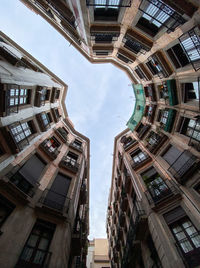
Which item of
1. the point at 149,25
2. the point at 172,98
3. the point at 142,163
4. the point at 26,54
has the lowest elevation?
the point at 142,163

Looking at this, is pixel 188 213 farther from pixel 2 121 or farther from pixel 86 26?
pixel 86 26

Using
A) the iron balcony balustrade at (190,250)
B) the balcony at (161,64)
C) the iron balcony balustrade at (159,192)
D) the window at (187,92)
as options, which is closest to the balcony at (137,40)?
the balcony at (161,64)

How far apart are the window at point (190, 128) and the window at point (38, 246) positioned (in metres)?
13.9

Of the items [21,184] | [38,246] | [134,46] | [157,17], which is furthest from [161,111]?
[38,246]

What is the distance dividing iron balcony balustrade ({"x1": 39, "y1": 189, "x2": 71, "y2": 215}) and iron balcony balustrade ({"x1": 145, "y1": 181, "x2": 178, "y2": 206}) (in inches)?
288

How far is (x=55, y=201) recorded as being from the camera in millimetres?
12469

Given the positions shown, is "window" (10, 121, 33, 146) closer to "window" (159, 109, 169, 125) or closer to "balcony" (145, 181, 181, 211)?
"balcony" (145, 181, 181, 211)

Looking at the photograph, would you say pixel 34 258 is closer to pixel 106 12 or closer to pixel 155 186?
pixel 155 186

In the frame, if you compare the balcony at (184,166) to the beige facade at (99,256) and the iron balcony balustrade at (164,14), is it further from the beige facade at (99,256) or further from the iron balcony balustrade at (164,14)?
the beige facade at (99,256)

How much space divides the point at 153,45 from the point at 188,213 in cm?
1501

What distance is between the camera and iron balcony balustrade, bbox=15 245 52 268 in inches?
312

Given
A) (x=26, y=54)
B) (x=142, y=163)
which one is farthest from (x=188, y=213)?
(x=26, y=54)

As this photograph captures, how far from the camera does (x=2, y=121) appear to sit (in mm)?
10766

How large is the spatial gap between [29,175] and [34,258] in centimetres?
590
